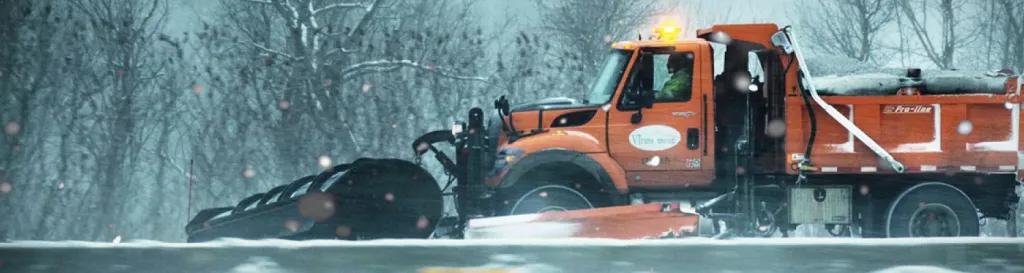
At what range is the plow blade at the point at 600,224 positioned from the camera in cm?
854

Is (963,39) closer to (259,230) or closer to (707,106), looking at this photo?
(707,106)

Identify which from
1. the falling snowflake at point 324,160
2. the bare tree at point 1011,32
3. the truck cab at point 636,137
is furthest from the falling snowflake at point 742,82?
the bare tree at point 1011,32

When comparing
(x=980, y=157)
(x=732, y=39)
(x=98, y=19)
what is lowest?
(x=980, y=157)

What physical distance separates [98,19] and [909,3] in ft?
49.7

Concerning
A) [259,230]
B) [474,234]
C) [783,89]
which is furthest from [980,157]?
[259,230]

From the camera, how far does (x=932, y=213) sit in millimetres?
9484

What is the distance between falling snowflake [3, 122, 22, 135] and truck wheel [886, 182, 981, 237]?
1362 cm

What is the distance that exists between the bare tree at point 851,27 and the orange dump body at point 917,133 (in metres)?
12.6

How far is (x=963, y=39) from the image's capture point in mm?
22766

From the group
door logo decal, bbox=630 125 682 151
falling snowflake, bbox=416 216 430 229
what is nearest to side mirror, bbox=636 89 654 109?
door logo decal, bbox=630 125 682 151

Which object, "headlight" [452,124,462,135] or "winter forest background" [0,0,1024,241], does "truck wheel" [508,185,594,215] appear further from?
"winter forest background" [0,0,1024,241]

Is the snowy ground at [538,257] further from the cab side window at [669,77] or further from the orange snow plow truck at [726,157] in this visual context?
the cab side window at [669,77]

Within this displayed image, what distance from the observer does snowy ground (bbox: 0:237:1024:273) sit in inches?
150

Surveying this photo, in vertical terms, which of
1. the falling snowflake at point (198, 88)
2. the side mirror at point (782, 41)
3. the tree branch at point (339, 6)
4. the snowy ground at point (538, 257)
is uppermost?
the tree branch at point (339, 6)
